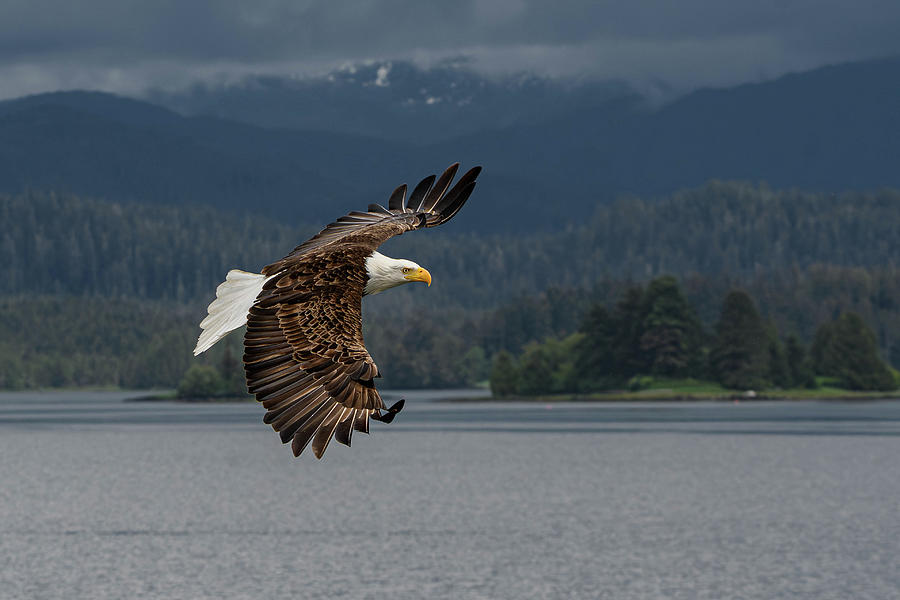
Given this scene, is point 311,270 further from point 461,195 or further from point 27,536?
point 27,536

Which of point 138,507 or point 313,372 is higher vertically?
point 313,372

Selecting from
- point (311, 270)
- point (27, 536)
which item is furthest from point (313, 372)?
point (27, 536)

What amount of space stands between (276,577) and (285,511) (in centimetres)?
5914

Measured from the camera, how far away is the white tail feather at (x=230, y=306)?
10.6 metres

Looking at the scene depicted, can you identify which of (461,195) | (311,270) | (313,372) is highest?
(461,195)

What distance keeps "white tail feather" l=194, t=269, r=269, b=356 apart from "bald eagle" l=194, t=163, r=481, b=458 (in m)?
0.01

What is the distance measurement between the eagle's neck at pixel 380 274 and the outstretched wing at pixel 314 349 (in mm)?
83

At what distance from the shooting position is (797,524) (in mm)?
162500

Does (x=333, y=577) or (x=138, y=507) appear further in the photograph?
(x=138, y=507)

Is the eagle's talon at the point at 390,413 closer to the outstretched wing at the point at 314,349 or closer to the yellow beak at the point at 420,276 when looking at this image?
the outstretched wing at the point at 314,349

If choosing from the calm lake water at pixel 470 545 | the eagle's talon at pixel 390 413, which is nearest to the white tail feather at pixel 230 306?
the eagle's talon at pixel 390 413

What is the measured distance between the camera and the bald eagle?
31.3 ft

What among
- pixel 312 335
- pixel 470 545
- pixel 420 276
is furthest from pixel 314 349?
pixel 470 545

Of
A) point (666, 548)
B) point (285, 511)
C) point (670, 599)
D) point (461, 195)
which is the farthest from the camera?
point (285, 511)
